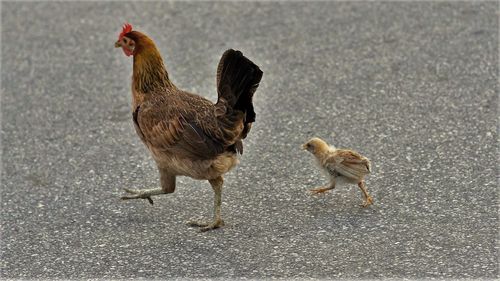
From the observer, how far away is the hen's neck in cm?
574

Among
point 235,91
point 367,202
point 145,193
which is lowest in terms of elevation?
point 145,193

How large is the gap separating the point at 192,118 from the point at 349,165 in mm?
1079

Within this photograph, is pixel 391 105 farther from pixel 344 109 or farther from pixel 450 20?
pixel 450 20

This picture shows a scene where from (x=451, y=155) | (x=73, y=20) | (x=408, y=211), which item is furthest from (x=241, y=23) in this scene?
(x=408, y=211)

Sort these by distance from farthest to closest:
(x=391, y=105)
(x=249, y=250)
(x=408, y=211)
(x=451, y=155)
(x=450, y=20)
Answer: (x=450, y=20) → (x=391, y=105) → (x=451, y=155) → (x=408, y=211) → (x=249, y=250)

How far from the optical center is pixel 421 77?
759cm

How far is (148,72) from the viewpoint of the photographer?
18.8 feet

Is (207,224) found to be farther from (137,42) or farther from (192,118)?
(137,42)

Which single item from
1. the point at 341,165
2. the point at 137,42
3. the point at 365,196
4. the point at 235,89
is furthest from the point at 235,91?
the point at 365,196

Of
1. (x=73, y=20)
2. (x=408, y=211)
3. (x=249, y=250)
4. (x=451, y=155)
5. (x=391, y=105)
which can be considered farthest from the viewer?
(x=73, y=20)

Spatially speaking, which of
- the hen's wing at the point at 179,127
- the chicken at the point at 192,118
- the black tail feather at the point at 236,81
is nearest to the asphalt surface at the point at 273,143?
the chicken at the point at 192,118

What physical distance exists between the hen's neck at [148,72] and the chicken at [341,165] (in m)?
1.12

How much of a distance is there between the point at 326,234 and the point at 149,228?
1117 millimetres

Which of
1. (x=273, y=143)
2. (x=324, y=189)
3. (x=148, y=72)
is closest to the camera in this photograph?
(x=148, y=72)
